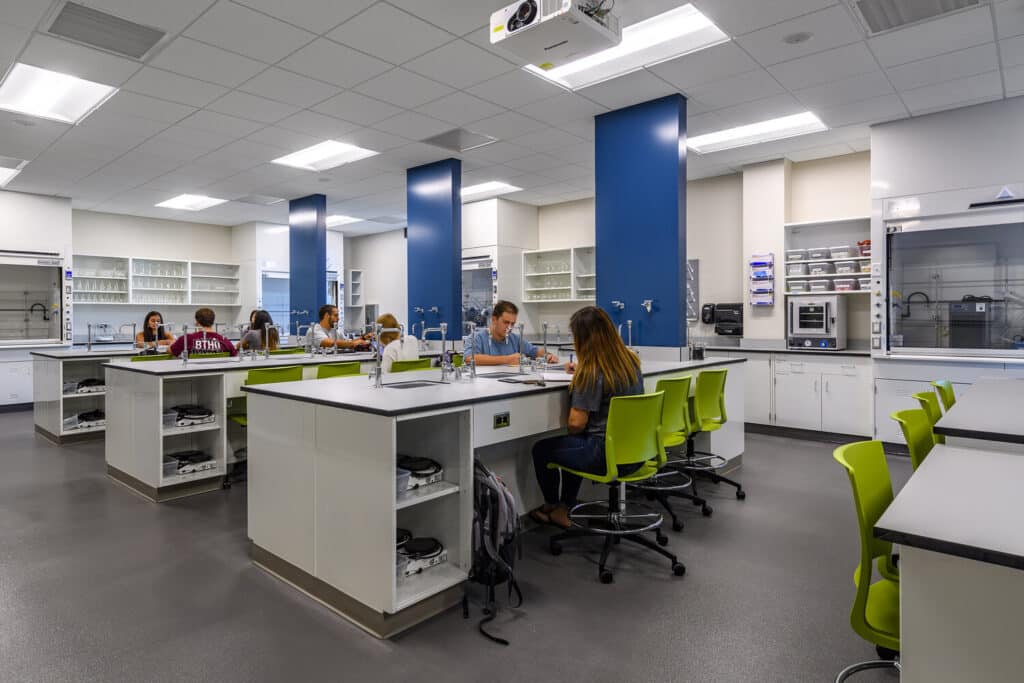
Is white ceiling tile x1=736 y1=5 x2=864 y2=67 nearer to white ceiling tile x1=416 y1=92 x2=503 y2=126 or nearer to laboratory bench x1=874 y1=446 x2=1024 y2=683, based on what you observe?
white ceiling tile x1=416 y1=92 x2=503 y2=126

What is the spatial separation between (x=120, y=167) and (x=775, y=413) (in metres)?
7.92

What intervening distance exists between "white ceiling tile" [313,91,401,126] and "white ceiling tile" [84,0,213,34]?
1.33 meters

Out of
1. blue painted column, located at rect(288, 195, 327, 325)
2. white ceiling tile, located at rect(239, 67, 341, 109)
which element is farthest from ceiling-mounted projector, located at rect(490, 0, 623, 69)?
blue painted column, located at rect(288, 195, 327, 325)

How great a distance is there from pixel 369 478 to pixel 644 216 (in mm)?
3541

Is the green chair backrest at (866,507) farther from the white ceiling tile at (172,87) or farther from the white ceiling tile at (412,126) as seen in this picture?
the white ceiling tile at (172,87)

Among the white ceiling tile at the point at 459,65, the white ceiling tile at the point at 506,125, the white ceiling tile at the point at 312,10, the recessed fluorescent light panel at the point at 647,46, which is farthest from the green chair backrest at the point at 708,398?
the white ceiling tile at the point at 312,10

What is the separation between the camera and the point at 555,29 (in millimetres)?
2717

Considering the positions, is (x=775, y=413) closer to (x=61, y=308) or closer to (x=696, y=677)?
(x=696, y=677)

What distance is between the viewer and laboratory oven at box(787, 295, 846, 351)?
19.7 feet

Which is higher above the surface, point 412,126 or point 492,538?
point 412,126

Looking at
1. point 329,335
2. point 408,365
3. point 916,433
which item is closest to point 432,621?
point 916,433

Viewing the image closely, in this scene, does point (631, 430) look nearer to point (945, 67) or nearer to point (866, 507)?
point (866, 507)

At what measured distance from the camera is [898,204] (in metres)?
5.31

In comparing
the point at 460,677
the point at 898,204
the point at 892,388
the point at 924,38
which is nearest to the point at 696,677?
the point at 460,677
